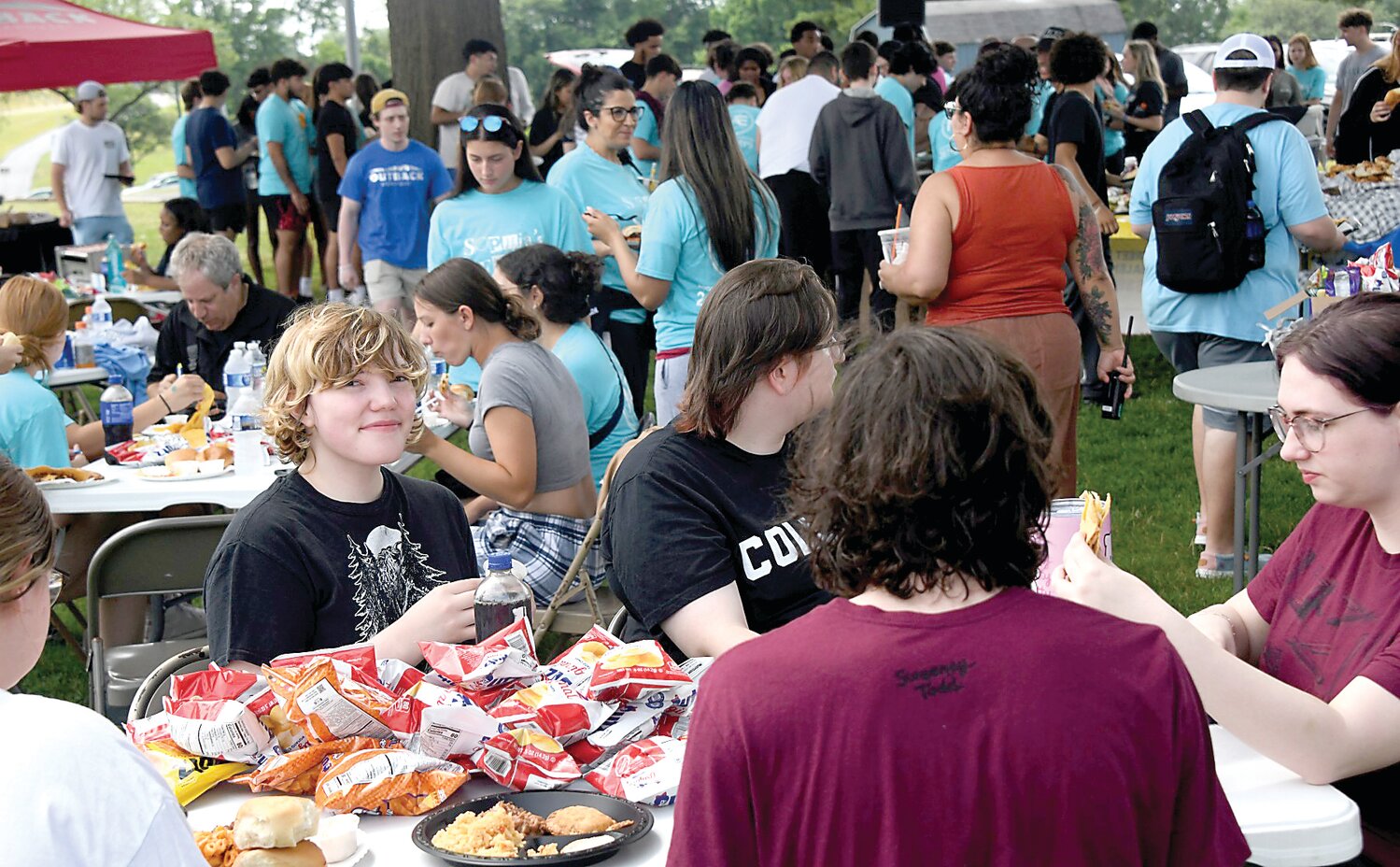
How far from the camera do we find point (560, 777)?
2.01 meters

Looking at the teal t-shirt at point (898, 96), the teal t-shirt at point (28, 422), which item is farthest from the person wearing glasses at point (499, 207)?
the teal t-shirt at point (898, 96)

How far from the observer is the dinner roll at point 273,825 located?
1.74 m

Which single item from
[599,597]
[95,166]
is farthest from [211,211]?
[599,597]

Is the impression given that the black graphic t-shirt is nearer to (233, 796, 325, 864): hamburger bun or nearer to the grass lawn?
(233, 796, 325, 864): hamburger bun

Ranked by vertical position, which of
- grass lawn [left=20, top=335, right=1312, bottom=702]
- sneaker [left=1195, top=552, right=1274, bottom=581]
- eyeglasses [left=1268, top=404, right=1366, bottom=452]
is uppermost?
eyeglasses [left=1268, top=404, right=1366, bottom=452]

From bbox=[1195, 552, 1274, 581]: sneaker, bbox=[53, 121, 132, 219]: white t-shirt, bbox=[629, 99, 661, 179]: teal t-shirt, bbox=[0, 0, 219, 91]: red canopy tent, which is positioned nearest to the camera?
bbox=[1195, 552, 1274, 581]: sneaker

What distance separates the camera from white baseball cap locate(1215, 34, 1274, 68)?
464 cm

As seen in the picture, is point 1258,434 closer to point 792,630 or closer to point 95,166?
point 792,630

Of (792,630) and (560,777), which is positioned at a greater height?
(792,630)

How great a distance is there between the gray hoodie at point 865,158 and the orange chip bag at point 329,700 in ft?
20.2

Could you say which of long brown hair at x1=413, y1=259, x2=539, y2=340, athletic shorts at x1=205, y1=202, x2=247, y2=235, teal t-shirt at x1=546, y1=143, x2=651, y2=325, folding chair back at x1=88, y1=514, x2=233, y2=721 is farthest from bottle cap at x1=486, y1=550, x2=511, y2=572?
athletic shorts at x1=205, y1=202, x2=247, y2=235

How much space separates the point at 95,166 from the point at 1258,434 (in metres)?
8.83

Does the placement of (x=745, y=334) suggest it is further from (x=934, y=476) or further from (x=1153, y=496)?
(x=1153, y=496)

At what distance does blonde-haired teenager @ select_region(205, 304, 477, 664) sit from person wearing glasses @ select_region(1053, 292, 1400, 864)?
1.16 metres
